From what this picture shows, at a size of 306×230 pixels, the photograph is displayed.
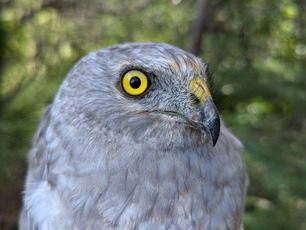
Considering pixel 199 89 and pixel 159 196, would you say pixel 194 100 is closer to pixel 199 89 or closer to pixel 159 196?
pixel 199 89

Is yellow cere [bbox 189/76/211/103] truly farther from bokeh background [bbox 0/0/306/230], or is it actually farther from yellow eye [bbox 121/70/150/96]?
bokeh background [bbox 0/0/306/230]

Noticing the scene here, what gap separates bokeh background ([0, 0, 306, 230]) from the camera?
4.26 metres

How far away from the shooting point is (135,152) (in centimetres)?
240

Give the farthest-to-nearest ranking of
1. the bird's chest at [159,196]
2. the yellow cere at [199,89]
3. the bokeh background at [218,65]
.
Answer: the bokeh background at [218,65]
the bird's chest at [159,196]
the yellow cere at [199,89]

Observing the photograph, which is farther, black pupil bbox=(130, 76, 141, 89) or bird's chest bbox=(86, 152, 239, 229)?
bird's chest bbox=(86, 152, 239, 229)

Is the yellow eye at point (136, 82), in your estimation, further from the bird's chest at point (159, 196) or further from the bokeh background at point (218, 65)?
the bokeh background at point (218, 65)

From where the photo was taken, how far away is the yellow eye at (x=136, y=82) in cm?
221

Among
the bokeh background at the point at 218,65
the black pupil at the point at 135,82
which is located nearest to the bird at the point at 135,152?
the black pupil at the point at 135,82

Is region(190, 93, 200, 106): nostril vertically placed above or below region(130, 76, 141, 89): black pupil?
below

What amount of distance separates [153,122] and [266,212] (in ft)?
7.49

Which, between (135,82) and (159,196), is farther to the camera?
(159,196)

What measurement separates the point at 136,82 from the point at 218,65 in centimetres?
414

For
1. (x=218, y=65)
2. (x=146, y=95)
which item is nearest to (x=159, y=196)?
(x=146, y=95)

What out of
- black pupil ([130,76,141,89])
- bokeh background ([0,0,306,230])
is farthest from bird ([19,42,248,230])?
bokeh background ([0,0,306,230])
